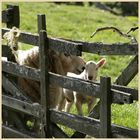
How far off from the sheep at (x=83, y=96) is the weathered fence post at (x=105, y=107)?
2516 mm

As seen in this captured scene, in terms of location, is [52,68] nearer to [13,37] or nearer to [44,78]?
[13,37]

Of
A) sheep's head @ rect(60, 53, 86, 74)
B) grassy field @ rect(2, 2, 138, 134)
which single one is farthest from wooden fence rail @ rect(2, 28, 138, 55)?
grassy field @ rect(2, 2, 138, 134)

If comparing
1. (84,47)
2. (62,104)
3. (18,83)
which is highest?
(84,47)

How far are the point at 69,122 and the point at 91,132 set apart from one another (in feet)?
1.56

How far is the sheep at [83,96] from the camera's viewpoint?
9078mm

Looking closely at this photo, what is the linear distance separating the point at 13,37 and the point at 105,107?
89.5 inches

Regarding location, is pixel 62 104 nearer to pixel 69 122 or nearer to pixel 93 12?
pixel 69 122

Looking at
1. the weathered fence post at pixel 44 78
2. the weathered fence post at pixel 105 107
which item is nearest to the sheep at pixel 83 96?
the weathered fence post at pixel 44 78

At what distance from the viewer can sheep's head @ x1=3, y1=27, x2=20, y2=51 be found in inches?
314

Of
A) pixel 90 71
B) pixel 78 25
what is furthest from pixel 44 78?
pixel 78 25

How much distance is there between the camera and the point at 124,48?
21.3 feet

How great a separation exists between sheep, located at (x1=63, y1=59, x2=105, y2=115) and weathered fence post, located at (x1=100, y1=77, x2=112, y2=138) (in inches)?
99.1

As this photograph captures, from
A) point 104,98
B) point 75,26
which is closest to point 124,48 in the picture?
point 104,98

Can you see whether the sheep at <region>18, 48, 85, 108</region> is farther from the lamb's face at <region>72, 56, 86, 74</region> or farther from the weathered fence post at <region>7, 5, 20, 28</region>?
the weathered fence post at <region>7, 5, 20, 28</region>
